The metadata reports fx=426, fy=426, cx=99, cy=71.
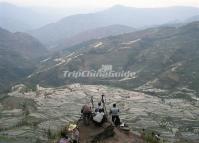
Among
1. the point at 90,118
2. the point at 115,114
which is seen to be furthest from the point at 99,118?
the point at 115,114

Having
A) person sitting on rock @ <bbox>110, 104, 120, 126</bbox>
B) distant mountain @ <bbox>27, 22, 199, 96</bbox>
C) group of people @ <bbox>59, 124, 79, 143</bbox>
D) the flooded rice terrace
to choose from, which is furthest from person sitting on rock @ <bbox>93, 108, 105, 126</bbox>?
distant mountain @ <bbox>27, 22, 199, 96</bbox>

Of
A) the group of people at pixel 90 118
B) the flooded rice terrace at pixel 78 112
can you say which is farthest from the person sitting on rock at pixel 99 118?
the flooded rice terrace at pixel 78 112

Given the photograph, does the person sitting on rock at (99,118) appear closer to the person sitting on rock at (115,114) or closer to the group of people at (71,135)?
the group of people at (71,135)

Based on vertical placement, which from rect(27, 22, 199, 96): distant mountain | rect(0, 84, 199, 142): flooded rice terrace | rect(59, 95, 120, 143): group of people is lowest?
rect(0, 84, 199, 142): flooded rice terrace

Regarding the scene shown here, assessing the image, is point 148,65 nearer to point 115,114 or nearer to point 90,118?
point 115,114

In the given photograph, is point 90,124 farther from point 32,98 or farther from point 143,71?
point 143,71

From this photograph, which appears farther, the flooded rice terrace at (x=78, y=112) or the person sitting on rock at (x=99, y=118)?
the flooded rice terrace at (x=78, y=112)

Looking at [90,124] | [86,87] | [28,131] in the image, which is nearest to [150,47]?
[86,87]

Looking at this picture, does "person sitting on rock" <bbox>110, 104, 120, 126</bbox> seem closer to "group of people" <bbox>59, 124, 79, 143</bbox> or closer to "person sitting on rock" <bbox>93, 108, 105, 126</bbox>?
"person sitting on rock" <bbox>93, 108, 105, 126</bbox>
